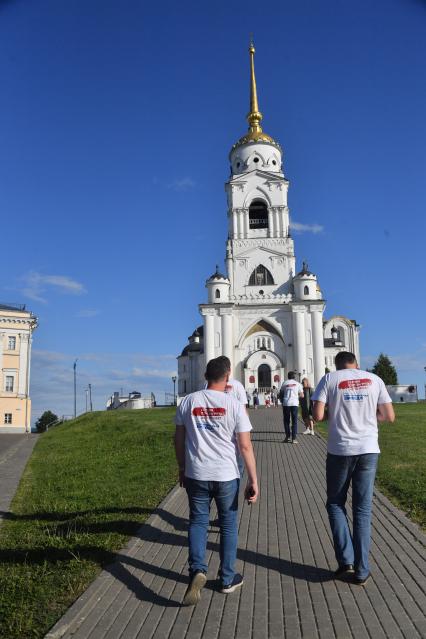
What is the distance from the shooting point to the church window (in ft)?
185

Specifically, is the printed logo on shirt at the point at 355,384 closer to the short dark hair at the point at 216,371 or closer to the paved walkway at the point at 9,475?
the short dark hair at the point at 216,371

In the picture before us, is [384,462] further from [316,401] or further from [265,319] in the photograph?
[265,319]

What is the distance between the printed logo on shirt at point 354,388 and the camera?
19.5 ft

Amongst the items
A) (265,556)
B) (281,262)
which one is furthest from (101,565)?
(281,262)

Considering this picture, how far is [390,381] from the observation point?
69812mm

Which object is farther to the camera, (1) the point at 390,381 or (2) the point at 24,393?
(1) the point at 390,381

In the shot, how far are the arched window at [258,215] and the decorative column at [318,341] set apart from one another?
36.5 feet

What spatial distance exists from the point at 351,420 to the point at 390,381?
6729cm

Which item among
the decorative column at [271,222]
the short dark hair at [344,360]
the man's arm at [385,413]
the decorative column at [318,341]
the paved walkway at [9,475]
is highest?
the decorative column at [271,222]

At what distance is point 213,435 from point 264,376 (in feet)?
157

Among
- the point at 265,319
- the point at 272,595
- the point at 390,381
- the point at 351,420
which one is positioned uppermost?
the point at 265,319

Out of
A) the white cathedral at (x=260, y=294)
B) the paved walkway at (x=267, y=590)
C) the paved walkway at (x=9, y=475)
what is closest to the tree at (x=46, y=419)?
the white cathedral at (x=260, y=294)

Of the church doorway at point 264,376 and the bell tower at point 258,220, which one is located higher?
the bell tower at point 258,220

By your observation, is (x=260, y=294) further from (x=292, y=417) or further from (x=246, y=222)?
(x=292, y=417)
